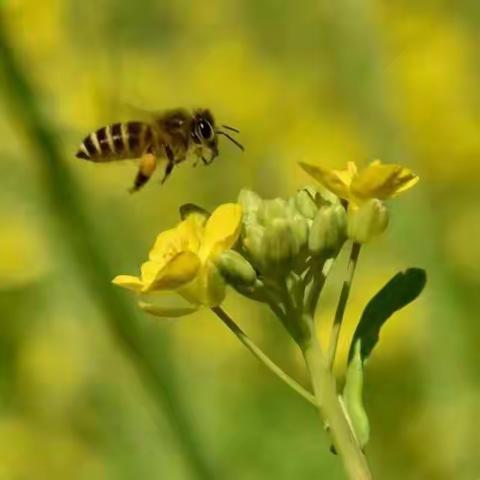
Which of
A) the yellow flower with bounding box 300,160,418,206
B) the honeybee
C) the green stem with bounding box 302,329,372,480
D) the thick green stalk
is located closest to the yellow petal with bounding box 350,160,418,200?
the yellow flower with bounding box 300,160,418,206

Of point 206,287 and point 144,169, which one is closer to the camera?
point 206,287

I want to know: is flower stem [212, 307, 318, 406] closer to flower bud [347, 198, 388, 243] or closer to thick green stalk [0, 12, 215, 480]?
flower bud [347, 198, 388, 243]

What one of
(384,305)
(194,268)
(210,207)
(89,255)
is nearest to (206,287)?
(194,268)

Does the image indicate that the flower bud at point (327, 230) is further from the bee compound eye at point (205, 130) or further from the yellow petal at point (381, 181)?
the bee compound eye at point (205, 130)

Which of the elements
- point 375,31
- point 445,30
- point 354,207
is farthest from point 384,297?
point 445,30

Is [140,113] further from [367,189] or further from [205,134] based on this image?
[367,189]

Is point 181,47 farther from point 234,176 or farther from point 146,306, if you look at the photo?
point 146,306
